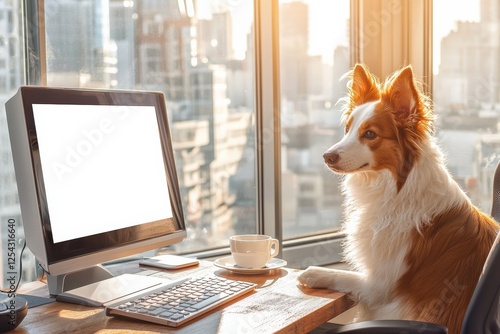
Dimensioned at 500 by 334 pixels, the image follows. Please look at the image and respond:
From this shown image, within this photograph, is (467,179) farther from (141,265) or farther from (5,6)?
(5,6)

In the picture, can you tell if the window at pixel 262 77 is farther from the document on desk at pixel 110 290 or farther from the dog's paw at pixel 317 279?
the dog's paw at pixel 317 279

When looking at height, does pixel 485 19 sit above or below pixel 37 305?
above

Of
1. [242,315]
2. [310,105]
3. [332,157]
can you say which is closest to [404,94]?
[332,157]

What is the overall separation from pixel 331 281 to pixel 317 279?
1.4 inches

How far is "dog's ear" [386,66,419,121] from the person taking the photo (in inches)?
63.2

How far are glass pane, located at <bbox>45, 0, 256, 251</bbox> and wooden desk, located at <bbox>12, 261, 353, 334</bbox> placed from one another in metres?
0.80

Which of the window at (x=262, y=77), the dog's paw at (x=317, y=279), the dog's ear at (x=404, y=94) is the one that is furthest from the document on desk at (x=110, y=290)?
the dog's ear at (x=404, y=94)

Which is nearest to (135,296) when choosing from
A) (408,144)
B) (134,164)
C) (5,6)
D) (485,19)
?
(134,164)

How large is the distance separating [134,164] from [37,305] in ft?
1.36

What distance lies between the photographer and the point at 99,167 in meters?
1.44

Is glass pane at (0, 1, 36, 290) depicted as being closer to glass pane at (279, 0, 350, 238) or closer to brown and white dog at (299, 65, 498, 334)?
Result: brown and white dog at (299, 65, 498, 334)

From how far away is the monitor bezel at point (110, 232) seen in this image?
127 cm

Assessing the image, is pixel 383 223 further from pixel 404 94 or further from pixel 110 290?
pixel 110 290

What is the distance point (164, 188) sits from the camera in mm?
1617
